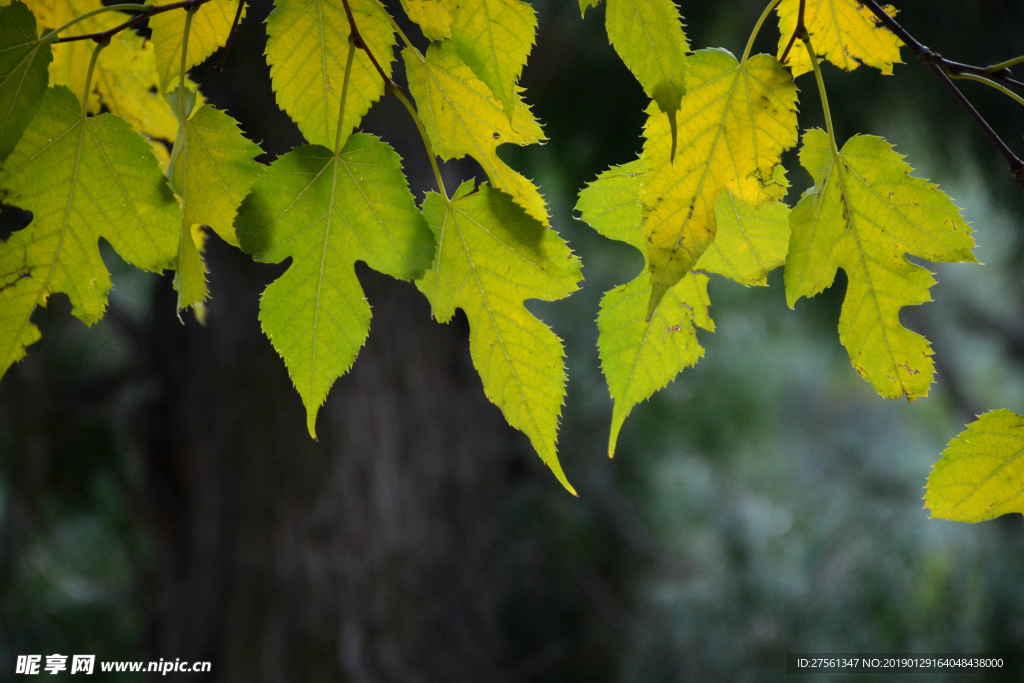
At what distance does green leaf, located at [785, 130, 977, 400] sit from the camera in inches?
13.5

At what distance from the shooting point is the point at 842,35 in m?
0.36

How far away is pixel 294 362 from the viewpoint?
0.34m

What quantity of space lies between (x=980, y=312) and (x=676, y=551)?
5.43 feet

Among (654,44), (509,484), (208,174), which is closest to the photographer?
(654,44)

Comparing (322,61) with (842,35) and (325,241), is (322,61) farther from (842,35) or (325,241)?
(842,35)

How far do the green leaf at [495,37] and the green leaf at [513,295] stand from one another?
0.20 feet

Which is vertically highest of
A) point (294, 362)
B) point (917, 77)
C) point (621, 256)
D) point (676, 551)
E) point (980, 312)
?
point (294, 362)

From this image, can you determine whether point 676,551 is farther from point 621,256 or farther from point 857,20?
point 857,20

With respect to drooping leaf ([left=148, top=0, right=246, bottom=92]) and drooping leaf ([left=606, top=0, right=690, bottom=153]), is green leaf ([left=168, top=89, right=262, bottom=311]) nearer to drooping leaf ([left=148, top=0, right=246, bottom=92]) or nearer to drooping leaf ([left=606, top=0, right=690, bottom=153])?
drooping leaf ([left=148, top=0, right=246, bottom=92])

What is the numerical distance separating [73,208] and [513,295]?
0.82 ft

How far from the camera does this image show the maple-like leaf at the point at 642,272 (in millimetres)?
371

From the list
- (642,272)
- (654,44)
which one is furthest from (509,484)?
(654,44)

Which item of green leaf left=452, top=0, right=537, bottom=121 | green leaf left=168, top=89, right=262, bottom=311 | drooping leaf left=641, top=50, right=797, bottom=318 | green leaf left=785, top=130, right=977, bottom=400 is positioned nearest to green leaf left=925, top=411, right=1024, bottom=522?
green leaf left=785, top=130, right=977, bottom=400

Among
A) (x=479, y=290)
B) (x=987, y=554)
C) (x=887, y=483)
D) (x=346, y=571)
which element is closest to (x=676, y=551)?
(x=887, y=483)
